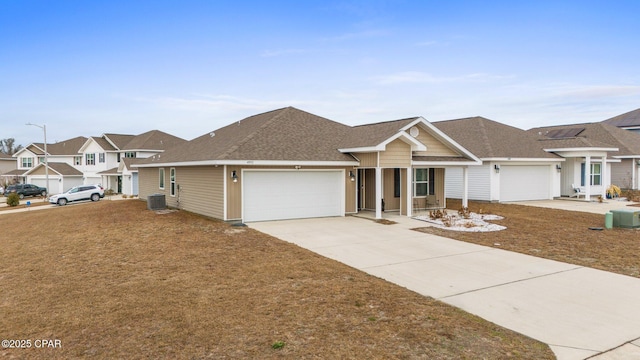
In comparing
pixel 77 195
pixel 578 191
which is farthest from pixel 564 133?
pixel 77 195

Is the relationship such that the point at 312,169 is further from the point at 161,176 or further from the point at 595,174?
the point at 595,174

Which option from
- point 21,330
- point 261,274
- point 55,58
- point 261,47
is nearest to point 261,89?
point 261,47

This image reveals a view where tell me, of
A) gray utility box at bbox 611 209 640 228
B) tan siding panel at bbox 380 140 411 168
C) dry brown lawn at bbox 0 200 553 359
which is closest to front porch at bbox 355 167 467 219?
tan siding panel at bbox 380 140 411 168

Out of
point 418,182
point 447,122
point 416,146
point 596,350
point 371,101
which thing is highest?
point 371,101

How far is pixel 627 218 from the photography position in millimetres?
14055

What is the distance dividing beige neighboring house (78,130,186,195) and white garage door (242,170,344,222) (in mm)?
29150

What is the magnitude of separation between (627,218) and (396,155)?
8.68 m

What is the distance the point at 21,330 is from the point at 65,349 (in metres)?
1.20

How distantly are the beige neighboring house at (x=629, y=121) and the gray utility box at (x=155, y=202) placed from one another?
1903 inches

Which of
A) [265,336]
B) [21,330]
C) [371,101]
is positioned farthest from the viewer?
[371,101]

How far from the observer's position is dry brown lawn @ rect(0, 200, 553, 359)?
15.8ft

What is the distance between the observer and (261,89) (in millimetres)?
27781

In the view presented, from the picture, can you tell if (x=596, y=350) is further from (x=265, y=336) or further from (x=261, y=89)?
(x=261, y=89)

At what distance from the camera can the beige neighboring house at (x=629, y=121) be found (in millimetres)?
42281
